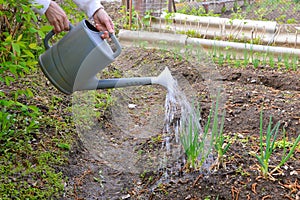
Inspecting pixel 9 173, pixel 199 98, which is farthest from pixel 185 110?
pixel 9 173

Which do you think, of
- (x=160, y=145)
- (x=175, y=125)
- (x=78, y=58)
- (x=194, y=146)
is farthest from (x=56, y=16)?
(x=175, y=125)

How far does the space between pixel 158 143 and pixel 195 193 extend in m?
0.61

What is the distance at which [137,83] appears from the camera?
201 centimetres

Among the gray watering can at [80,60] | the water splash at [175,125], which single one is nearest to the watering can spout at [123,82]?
the gray watering can at [80,60]

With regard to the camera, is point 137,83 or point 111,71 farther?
Answer: point 111,71

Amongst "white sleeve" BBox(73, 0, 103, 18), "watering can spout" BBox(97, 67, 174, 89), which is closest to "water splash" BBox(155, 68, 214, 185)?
"watering can spout" BBox(97, 67, 174, 89)

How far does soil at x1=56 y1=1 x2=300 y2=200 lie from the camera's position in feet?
6.53

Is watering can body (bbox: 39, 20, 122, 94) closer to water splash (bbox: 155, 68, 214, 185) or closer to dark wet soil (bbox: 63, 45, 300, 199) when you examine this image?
water splash (bbox: 155, 68, 214, 185)

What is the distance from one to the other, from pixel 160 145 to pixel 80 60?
90cm

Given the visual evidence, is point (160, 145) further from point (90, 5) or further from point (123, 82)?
point (90, 5)

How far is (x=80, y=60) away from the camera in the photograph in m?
1.87

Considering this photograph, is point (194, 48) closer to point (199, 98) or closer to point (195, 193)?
point (199, 98)

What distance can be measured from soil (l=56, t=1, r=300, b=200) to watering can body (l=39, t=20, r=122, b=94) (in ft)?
1.62

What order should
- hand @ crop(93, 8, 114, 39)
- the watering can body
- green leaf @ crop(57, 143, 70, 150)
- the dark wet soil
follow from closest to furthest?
the watering can body, the dark wet soil, hand @ crop(93, 8, 114, 39), green leaf @ crop(57, 143, 70, 150)
